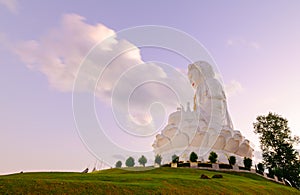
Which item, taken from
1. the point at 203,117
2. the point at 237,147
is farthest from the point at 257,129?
the point at 203,117

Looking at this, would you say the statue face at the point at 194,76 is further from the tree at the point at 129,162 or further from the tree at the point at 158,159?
the tree at the point at 129,162

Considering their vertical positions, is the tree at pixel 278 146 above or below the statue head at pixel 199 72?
below

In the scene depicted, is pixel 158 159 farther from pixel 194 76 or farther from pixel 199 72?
pixel 199 72

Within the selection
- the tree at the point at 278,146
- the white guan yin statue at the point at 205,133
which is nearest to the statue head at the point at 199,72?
the white guan yin statue at the point at 205,133

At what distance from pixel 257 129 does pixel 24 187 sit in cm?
5063

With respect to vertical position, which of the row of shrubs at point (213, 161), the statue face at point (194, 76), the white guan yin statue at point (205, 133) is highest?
the statue face at point (194, 76)

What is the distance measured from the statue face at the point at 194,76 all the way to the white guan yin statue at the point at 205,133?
1.91 m

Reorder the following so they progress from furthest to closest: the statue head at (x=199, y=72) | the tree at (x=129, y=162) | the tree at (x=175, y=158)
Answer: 1. the statue head at (x=199, y=72)
2. the tree at (x=129, y=162)
3. the tree at (x=175, y=158)

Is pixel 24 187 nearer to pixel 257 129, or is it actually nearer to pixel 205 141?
pixel 205 141

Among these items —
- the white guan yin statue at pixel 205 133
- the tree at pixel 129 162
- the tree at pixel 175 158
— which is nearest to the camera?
the tree at pixel 175 158

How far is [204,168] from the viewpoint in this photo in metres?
36.8

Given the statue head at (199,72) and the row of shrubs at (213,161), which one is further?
the statue head at (199,72)

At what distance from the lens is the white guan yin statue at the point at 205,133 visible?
4597 centimetres

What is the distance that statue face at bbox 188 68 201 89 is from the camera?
56312 mm
